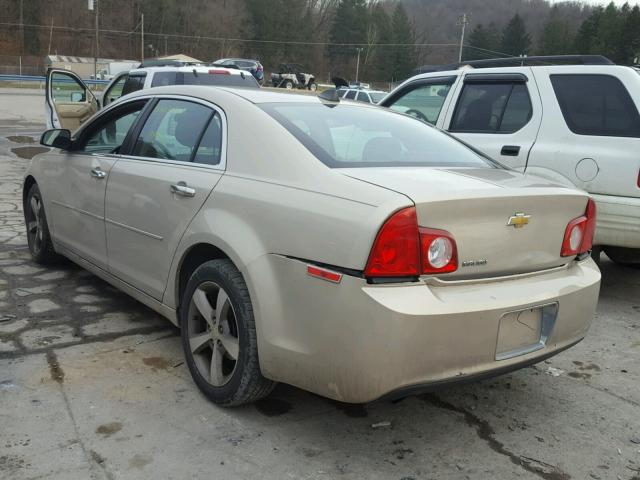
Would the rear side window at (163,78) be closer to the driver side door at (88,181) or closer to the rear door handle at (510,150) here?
the driver side door at (88,181)

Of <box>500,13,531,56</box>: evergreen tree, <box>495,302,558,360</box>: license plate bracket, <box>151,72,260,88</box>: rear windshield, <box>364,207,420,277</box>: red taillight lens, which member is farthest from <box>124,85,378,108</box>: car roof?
<box>500,13,531,56</box>: evergreen tree

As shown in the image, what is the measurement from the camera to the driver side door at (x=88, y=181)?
391 cm

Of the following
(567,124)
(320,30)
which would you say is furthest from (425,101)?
(320,30)

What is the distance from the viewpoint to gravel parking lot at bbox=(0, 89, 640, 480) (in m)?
2.51

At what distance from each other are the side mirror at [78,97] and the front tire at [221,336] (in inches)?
380

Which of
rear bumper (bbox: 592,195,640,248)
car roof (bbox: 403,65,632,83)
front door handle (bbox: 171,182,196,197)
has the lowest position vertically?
rear bumper (bbox: 592,195,640,248)

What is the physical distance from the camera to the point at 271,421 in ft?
9.39

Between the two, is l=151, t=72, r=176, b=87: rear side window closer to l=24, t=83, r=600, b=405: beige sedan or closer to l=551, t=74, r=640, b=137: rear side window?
l=24, t=83, r=600, b=405: beige sedan

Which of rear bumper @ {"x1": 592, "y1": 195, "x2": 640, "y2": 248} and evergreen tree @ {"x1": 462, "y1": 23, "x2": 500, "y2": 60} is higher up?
evergreen tree @ {"x1": 462, "y1": 23, "x2": 500, "y2": 60}

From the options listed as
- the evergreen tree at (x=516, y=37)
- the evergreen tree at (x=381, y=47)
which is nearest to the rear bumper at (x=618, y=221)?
the evergreen tree at (x=516, y=37)

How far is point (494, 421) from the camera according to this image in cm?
296

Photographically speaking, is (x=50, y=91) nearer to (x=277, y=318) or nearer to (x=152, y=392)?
(x=152, y=392)

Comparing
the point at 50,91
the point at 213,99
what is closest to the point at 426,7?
the point at 50,91

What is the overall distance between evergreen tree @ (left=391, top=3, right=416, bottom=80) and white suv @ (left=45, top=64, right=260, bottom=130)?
95.2 metres
